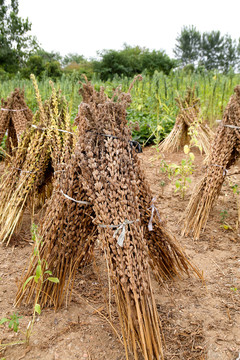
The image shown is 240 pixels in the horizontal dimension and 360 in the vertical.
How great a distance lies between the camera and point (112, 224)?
1.55 m

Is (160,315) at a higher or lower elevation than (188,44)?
lower

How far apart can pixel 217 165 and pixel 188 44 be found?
1952 inches

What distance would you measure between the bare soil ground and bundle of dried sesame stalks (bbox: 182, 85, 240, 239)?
0.84ft

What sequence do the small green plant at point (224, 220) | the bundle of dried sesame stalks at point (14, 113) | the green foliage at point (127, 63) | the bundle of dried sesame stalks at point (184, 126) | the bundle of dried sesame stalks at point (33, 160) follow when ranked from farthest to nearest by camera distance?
the green foliage at point (127, 63)
the bundle of dried sesame stalks at point (184, 126)
the bundle of dried sesame stalks at point (14, 113)
the small green plant at point (224, 220)
the bundle of dried sesame stalks at point (33, 160)

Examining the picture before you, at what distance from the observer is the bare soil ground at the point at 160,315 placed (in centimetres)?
154

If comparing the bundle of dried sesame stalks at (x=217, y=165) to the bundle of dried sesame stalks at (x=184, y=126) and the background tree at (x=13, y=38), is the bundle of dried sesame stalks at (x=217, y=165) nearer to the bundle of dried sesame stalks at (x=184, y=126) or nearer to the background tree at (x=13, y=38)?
the bundle of dried sesame stalks at (x=184, y=126)

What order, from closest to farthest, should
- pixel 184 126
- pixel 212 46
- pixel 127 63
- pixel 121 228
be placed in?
1. pixel 121 228
2. pixel 184 126
3. pixel 127 63
4. pixel 212 46

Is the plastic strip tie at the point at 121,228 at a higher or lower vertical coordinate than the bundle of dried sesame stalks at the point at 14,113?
lower

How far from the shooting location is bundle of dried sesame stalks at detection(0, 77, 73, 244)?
2736mm

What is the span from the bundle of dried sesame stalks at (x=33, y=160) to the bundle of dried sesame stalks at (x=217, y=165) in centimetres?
129

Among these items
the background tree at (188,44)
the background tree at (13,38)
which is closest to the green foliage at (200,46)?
the background tree at (188,44)

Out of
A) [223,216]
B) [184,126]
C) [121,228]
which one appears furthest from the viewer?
[184,126]

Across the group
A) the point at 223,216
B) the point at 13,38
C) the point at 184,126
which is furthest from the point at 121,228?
the point at 13,38

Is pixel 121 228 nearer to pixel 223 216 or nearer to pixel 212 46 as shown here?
pixel 223 216
